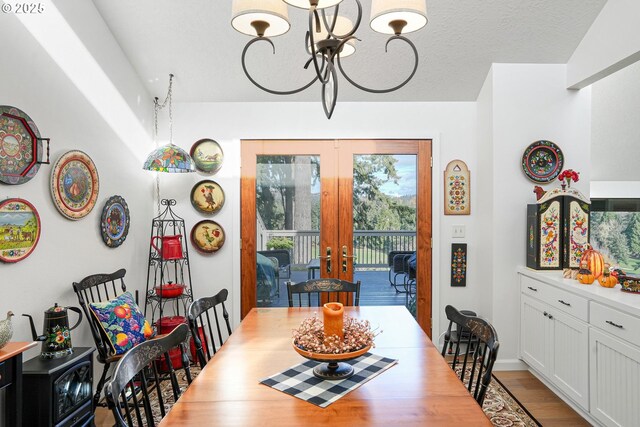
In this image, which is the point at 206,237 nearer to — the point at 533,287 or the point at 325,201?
the point at 325,201

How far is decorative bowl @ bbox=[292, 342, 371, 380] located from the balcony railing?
94.1 inches

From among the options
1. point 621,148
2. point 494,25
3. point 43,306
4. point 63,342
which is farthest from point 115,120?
point 621,148

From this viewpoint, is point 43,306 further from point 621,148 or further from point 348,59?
point 621,148

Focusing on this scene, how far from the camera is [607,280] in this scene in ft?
8.90

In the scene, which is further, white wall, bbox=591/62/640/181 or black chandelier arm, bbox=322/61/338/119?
white wall, bbox=591/62/640/181

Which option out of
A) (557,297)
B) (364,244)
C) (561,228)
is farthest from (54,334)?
(561,228)

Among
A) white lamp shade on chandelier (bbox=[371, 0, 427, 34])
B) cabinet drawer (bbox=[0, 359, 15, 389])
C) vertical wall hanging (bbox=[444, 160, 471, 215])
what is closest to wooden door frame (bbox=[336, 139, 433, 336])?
vertical wall hanging (bbox=[444, 160, 471, 215])

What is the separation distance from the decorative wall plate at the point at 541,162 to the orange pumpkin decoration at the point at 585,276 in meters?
0.91

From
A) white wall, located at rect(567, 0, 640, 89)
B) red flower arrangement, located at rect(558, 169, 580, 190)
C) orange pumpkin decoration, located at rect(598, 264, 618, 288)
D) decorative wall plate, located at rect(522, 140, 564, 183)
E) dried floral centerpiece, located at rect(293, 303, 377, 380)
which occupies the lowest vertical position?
dried floral centerpiece, located at rect(293, 303, 377, 380)

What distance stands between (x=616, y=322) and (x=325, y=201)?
2.45 metres

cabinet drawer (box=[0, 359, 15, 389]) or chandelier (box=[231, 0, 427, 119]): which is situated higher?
chandelier (box=[231, 0, 427, 119])

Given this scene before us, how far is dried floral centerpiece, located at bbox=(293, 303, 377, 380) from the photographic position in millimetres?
1524

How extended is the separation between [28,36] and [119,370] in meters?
2.02

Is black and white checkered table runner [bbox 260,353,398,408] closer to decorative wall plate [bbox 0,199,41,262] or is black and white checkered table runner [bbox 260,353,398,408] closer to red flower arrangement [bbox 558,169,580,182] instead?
decorative wall plate [bbox 0,199,41,262]
